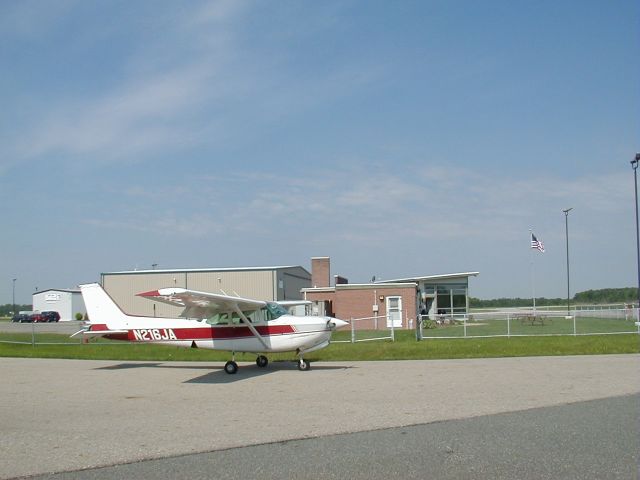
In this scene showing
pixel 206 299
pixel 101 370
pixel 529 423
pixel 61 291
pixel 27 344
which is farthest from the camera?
pixel 61 291

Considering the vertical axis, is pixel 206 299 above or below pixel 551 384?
above

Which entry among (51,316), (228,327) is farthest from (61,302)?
(228,327)

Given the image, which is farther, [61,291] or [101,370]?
[61,291]

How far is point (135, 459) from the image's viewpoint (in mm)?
7770

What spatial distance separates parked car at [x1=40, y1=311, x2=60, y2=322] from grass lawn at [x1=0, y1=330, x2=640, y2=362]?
155ft

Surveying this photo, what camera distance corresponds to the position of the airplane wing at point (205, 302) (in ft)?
55.3

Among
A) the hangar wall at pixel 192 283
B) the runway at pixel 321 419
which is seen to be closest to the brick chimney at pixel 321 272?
the hangar wall at pixel 192 283

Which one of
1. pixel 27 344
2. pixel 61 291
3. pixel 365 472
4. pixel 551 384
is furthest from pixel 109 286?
pixel 365 472

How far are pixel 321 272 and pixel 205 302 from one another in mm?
28017

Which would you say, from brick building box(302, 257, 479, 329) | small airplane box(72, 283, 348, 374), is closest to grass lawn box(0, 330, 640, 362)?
small airplane box(72, 283, 348, 374)

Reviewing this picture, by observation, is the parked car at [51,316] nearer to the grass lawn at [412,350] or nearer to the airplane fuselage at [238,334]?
the grass lawn at [412,350]

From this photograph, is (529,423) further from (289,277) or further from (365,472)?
(289,277)

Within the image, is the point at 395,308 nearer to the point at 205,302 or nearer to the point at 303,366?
the point at 303,366

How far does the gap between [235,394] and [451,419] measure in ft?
17.5
